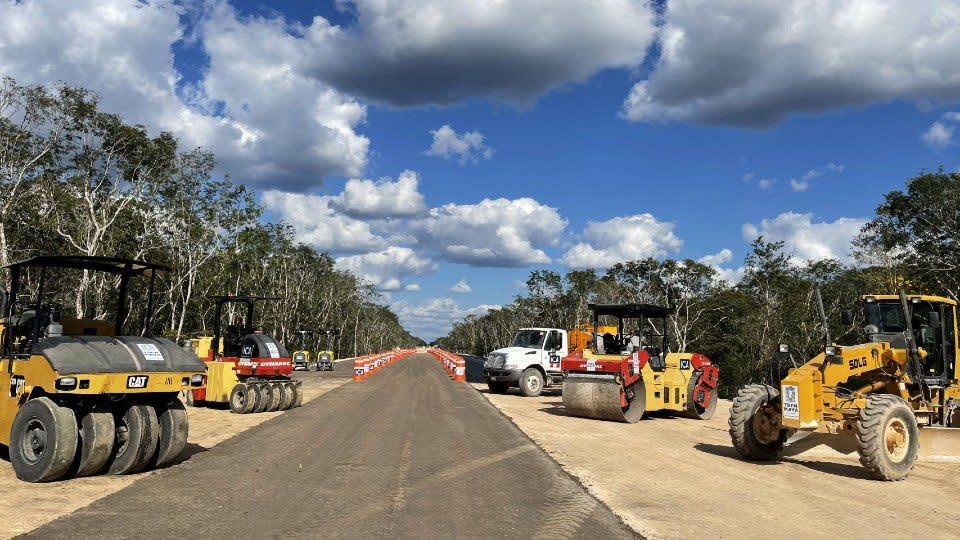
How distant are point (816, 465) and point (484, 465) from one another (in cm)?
527

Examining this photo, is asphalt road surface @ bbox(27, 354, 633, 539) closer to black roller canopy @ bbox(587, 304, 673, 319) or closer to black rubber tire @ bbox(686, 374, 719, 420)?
black roller canopy @ bbox(587, 304, 673, 319)

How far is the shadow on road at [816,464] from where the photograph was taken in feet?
32.8

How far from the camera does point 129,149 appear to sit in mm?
35688

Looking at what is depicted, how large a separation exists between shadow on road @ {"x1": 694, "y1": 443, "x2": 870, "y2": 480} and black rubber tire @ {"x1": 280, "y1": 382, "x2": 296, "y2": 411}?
34.8 feet

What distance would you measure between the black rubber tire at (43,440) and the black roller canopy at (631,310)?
36.1 feet

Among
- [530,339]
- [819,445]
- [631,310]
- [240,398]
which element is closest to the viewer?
[819,445]

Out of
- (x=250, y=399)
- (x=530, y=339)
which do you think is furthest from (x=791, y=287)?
(x=250, y=399)

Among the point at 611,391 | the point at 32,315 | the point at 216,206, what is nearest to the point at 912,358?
the point at 611,391

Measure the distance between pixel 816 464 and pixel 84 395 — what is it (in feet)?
35.0

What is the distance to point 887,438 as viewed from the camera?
379 inches

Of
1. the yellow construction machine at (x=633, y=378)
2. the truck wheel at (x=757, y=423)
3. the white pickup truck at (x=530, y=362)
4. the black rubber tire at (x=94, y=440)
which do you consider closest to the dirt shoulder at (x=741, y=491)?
the truck wheel at (x=757, y=423)

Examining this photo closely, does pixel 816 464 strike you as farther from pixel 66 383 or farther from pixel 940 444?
pixel 66 383

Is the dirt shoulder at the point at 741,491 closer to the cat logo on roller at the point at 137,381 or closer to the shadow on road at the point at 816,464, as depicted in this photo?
the shadow on road at the point at 816,464

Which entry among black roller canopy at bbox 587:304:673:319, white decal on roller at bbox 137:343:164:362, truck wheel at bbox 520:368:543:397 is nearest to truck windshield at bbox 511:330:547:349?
truck wheel at bbox 520:368:543:397
